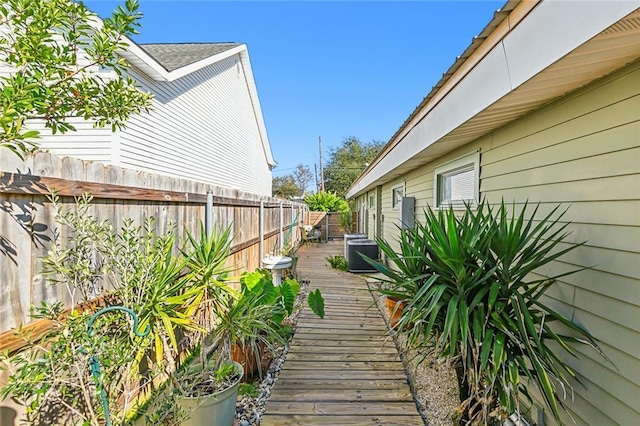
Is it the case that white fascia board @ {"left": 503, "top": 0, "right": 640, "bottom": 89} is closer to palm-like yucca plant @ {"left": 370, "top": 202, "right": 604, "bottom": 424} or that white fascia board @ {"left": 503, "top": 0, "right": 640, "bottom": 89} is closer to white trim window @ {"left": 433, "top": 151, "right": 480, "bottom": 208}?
palm-like yucca plant @ {"left": 370, "top": 202, "right": 604, "bottom": 424}

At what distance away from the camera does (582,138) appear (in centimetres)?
218

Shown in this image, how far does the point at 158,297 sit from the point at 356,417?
71.6 inches

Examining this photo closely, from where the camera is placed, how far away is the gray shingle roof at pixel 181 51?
28.6 feet

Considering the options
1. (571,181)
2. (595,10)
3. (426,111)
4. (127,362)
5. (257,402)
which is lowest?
(257,402)

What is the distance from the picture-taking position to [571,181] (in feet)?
7.50

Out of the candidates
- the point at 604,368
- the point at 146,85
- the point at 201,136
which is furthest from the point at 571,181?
the point at 201,136

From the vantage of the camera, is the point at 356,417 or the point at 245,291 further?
the point at 245,291

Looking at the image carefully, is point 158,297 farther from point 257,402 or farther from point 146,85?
point 146,85

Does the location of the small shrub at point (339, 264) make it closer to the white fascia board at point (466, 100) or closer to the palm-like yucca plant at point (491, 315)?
the white fascia board at point (466, 100)

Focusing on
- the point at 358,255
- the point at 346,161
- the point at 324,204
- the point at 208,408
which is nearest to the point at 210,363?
the point at 208,408

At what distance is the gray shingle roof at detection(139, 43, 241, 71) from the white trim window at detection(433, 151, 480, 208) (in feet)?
21.6

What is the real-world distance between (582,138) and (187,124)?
919 centimetres

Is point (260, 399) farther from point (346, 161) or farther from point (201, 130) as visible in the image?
point (346, 161)

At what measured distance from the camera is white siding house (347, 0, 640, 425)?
1.61 metres
